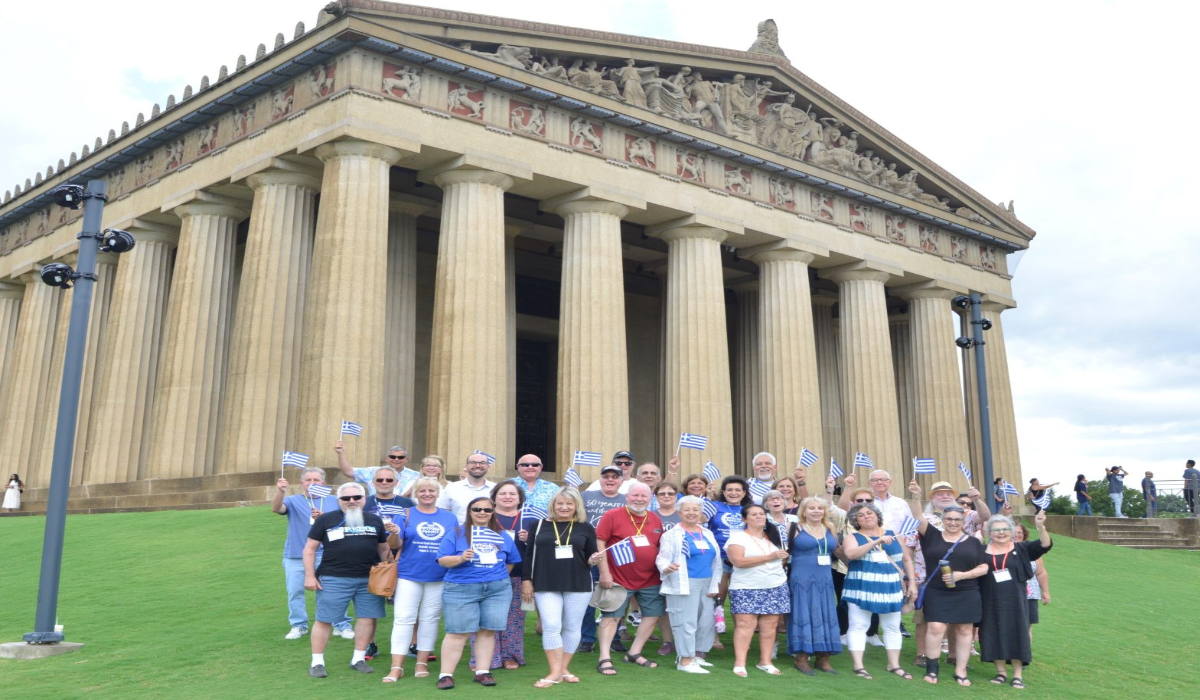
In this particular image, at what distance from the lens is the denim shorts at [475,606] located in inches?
362

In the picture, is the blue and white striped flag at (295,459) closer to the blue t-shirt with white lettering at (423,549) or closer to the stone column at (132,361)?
the blue t-shirt with white lettering at (423,549)

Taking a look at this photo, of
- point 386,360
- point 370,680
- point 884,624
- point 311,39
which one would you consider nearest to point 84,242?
point 370,680

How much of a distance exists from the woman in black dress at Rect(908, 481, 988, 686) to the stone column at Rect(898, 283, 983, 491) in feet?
78.7

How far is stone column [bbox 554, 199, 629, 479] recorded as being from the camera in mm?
25109

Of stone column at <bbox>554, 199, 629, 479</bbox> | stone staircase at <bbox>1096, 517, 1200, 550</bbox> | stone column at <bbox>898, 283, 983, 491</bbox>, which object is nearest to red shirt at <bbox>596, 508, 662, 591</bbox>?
stone column at <bbox>554, 199, 629, 479</bbox>

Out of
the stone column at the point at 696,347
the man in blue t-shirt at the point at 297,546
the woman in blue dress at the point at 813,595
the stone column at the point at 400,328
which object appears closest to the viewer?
the woman in blue dress at the point at 813,595

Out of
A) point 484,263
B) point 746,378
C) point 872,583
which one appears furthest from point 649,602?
point 746,378

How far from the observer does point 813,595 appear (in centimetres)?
1050

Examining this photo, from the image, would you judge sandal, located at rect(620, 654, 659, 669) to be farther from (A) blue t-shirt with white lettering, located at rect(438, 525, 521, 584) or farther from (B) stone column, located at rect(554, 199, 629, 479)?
(B) stone column, located at rect(554, 199, 629, 479)

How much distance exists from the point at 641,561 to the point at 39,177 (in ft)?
105

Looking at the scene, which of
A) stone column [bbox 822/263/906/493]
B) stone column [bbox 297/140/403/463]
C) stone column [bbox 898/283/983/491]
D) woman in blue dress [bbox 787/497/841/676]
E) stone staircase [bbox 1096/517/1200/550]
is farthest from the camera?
stone column [bbox 898/283/983/491]

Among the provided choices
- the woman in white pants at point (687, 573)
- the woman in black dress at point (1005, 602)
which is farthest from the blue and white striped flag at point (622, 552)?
the woman in black dress at point (1005, 602)

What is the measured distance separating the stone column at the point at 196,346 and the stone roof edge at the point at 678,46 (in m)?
7.25

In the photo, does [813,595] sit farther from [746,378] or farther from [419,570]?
[746,378]
